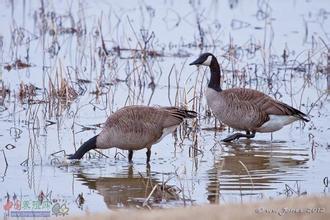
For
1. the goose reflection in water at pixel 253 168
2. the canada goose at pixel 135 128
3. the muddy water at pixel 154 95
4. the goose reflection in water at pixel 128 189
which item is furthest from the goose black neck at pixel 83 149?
the goose reflection in water at pixel 253 168

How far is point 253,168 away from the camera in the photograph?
33.6 feet

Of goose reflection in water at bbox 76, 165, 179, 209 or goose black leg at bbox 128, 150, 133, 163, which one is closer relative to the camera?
goose reflection in water at bbox 76, 165, 179, 209

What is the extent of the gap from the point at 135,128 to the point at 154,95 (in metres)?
3.36

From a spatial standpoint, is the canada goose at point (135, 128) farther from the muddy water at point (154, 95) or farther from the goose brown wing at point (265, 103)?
the goose brown wing at point (265, 103)

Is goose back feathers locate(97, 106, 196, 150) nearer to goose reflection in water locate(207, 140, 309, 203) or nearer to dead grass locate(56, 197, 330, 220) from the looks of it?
goose reflection in water locate(207, 140, 309, 203)

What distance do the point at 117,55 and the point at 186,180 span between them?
6639 millimetres

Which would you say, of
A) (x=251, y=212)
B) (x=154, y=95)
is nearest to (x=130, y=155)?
(x=154, y=95)

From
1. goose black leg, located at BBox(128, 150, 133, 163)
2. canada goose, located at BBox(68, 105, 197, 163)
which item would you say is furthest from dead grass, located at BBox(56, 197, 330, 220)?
goose black leg, located at BBox(128, 150, 133, 163)

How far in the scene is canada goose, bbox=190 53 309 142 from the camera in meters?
11.7

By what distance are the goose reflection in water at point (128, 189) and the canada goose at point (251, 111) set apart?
1.98 m

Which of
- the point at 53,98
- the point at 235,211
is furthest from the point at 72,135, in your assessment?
the point at 235,211

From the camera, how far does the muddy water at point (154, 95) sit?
30.2 ft

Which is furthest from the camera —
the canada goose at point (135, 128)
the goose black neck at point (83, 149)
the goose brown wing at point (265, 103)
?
the goose brown wing at point (265, 103)

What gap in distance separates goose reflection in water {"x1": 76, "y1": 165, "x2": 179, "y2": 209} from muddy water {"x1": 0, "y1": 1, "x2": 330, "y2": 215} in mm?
15
